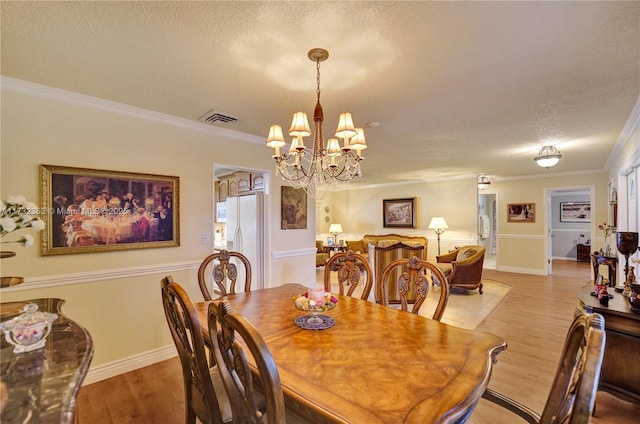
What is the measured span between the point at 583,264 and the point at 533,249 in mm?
2943

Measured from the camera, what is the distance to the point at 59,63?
1.93m

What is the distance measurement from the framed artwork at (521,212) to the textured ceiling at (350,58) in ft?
14.0

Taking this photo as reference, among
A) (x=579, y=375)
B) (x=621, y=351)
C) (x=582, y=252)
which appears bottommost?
(x=582, y=252)

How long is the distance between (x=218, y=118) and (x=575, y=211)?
11078mm

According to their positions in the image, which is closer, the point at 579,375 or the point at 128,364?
the point at 579,375

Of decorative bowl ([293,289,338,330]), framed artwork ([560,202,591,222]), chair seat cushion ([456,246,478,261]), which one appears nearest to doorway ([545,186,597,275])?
framed artwork ([560,202,591,222])

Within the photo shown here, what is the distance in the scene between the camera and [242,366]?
88 cm

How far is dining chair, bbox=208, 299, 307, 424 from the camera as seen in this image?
0.76 metres

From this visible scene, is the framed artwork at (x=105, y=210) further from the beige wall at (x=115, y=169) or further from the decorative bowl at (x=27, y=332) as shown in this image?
the decorative bowl at (x=27, y=332)

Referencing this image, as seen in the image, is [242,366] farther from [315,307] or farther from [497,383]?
[497,383]

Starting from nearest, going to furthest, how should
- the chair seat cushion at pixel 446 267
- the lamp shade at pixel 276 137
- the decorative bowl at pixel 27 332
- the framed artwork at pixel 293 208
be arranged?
the decorative bowl at pixel 27 332, the lamp shade at pixel 276 137, the framed artwork at pixel 293 208, the chair seat cushion at pixel 446 267

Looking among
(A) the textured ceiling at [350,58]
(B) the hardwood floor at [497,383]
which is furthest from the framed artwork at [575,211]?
(A) the textured ceiling at [350,58]

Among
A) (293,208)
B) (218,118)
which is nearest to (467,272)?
(293,208)

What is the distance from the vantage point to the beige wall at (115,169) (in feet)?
7.24
